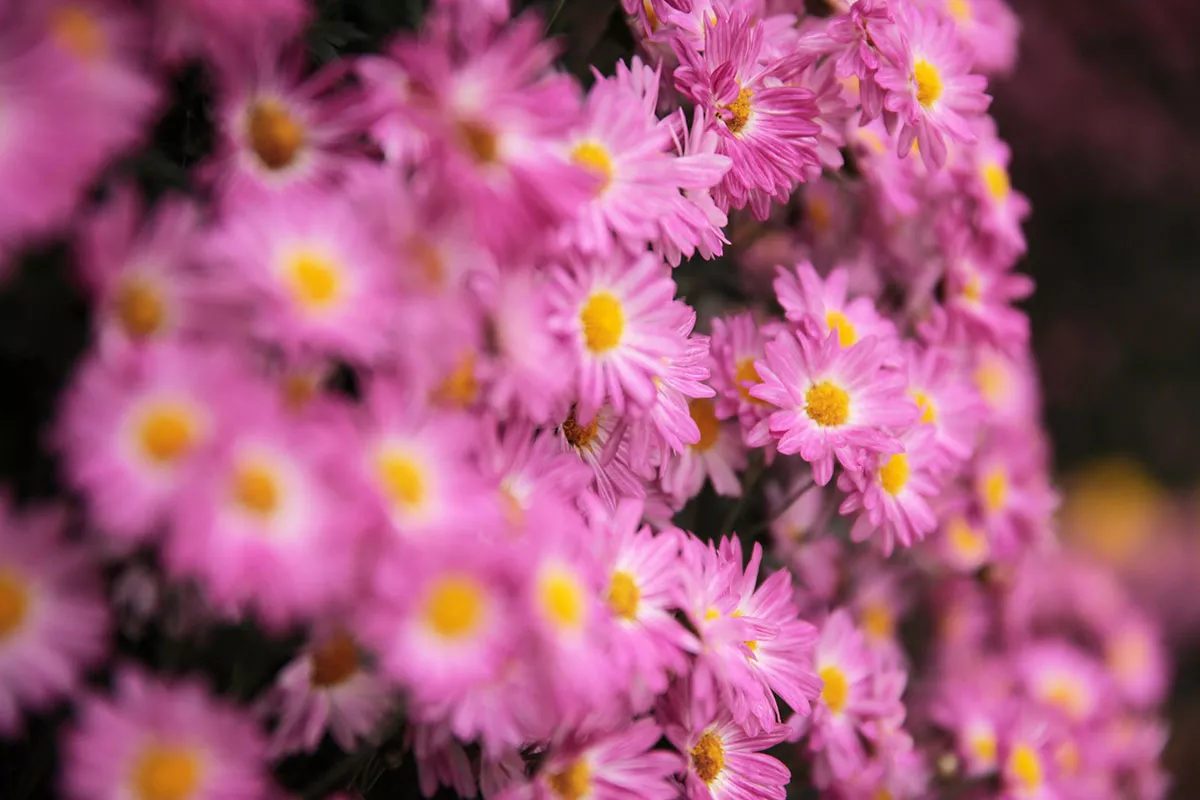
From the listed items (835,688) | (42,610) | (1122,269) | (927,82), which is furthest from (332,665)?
(1122,269)

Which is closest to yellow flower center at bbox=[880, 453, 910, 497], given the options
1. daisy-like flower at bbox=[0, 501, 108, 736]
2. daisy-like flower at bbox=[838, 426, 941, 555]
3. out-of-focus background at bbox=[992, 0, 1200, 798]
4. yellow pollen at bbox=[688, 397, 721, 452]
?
daisy-like flower at bbox=[838, 426, 941, 555]

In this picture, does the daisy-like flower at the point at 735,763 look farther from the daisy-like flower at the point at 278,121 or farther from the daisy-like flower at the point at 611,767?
the daisy-like flower at the point at 278,121

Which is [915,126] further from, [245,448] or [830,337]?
[245,448]

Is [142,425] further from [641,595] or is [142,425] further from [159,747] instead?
[641,595]

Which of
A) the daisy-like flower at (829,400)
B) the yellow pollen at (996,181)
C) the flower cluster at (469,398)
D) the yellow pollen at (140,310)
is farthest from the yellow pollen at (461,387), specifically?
the yellow pollen at (996,181)

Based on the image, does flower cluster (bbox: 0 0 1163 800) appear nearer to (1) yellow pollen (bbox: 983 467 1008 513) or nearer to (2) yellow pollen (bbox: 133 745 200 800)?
(2) yellow pollen (bbox: 133 745 200 800)

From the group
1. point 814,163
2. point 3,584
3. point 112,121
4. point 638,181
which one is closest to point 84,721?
point 3,584
